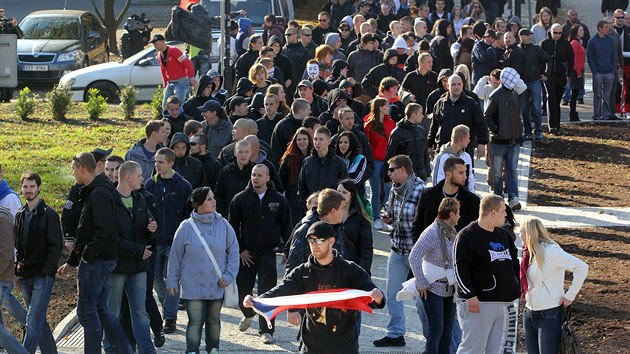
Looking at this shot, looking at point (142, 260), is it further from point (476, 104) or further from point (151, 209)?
point (476, 104)

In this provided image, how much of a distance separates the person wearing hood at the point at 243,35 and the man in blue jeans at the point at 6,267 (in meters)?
13.4

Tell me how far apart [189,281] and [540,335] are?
9.73ft

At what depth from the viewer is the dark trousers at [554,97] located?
2303 cm

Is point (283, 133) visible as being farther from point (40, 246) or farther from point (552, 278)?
point (552, 278)

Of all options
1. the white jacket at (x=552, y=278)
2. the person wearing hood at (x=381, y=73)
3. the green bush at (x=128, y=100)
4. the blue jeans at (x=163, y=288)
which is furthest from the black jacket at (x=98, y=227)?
the green bush at (x=128, y=100)

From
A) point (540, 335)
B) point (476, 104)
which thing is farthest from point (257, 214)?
point (476, 104)

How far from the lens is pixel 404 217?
39.3 ft

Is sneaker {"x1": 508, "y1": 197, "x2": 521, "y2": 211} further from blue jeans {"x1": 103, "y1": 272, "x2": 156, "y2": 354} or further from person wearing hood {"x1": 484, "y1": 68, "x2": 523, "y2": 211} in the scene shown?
blue jeans {"x1": 103, "y1": 272, "x2": 156, "y2": 354}

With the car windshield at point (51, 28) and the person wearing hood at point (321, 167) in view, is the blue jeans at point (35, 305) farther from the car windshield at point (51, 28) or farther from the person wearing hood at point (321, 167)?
the car windshield at point (51, 28)

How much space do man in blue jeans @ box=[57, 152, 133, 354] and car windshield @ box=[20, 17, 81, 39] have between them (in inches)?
887

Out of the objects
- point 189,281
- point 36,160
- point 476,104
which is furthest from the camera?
point 36,160

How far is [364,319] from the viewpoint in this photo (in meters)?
13.1

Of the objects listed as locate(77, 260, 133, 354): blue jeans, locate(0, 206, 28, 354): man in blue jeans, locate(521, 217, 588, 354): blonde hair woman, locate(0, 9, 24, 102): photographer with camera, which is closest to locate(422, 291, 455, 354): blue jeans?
locate(521, 217, 588, 354): blonde hair woman

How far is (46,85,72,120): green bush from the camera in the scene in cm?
2506
